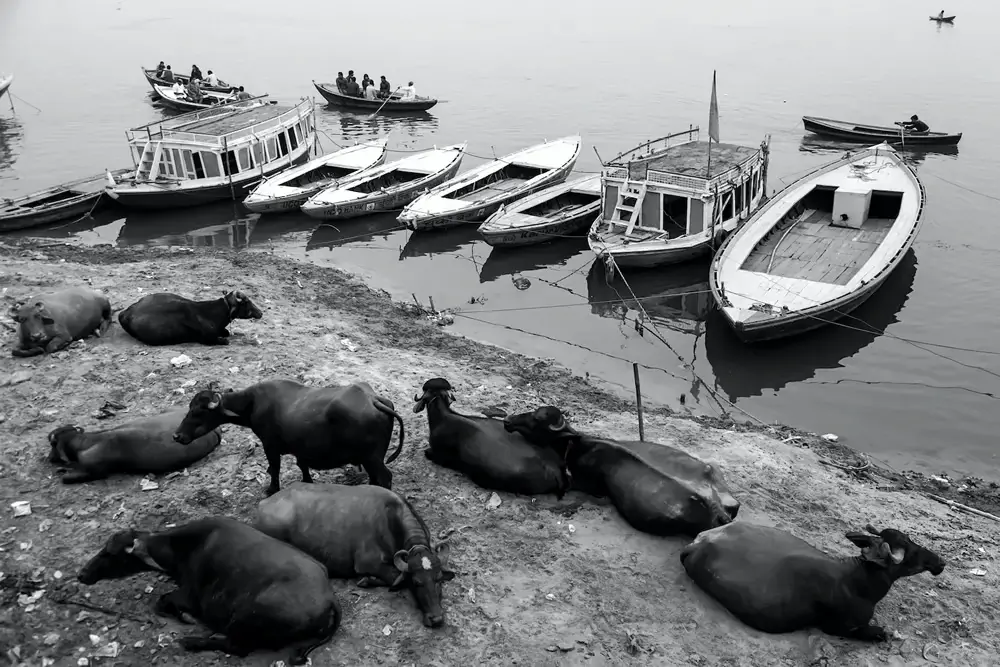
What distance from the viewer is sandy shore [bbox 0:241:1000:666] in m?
6.95

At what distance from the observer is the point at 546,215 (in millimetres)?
24094

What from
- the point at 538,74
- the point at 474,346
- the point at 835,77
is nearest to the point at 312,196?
the point at 474,346

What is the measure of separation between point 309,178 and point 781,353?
17.6m

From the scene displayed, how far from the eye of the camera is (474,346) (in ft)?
51.5

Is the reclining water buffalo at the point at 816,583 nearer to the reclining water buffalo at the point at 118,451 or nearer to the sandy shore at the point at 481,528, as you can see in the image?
the sandy shore at the point at 481,528

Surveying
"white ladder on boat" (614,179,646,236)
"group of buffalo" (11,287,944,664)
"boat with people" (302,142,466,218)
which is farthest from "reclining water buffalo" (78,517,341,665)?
"boat with people" (302,142,466,218)

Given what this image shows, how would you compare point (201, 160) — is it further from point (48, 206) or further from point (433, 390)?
point (433, 390)

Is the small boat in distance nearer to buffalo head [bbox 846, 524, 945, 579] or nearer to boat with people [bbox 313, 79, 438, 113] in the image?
boat with people [bbox 313, 79, 438, 113]

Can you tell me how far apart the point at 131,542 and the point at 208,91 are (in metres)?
38.7

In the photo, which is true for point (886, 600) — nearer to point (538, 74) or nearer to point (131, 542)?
point (131, 542)

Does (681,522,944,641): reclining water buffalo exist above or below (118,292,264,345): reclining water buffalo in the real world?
below

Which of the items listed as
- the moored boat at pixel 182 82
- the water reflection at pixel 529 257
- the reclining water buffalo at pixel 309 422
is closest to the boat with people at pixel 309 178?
the water reflection at pixel 529 257

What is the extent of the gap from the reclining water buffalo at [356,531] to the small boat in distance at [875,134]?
1276 inches

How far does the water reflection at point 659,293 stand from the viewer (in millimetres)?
19469
